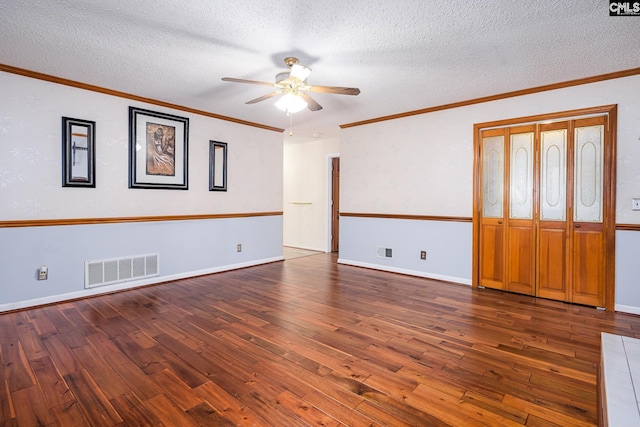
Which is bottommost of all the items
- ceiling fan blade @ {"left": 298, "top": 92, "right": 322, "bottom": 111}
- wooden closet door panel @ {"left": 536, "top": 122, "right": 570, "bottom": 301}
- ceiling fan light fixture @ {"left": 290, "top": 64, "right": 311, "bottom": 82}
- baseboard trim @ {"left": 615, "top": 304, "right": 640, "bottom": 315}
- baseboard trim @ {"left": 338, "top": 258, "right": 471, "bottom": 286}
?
baseboard trim @ {"left": 615, "top": 304, "right": 640, "bottom": 315}

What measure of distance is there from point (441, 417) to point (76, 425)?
1.87 metres

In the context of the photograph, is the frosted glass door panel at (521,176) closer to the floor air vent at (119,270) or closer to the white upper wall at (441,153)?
the white upper wall at (441,153)

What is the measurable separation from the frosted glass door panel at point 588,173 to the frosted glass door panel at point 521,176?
437 mm

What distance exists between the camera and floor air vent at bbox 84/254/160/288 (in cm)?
380

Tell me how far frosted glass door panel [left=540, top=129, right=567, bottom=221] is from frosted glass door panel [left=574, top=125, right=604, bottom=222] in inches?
4.5

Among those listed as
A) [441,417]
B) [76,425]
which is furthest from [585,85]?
[76,425]

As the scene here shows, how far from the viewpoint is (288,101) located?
Result: 3061 mm

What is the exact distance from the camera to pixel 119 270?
4.04 meters

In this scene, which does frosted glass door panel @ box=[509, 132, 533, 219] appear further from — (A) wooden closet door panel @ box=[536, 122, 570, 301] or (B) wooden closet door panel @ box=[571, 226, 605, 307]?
(B) wooden closet door panel @ box=[571, 226, 605, 307]

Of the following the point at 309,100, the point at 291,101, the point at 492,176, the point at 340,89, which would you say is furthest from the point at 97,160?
the point at 492,176

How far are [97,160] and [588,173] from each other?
18.3 ft

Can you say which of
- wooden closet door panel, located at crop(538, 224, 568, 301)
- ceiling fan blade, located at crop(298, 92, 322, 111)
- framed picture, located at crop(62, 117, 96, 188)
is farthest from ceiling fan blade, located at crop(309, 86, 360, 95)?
wooden closet door panel, located at crop(538, 224, 568, 301)

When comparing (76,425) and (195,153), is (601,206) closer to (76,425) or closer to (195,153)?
(76,425)

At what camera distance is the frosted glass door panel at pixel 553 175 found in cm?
368
